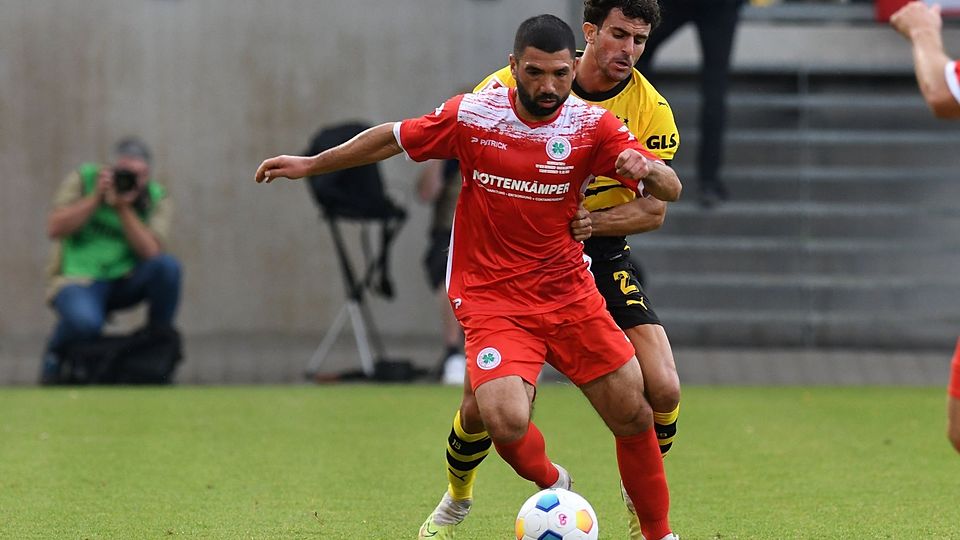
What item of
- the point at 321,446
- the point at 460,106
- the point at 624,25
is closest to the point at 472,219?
the point at 460,106

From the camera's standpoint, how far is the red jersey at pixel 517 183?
17.4 ft

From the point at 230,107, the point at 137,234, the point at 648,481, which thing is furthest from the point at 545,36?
the point at 230,107

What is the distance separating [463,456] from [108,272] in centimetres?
614

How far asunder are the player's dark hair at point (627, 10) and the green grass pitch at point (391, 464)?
6.29 ft

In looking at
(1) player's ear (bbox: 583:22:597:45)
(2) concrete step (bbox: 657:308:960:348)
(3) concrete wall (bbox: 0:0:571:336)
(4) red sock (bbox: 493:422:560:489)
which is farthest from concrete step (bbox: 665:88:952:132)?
(4) red sock (bbox: 493:422:560:489)

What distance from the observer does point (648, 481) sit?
5.32 metres

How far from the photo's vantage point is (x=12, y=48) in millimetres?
13234

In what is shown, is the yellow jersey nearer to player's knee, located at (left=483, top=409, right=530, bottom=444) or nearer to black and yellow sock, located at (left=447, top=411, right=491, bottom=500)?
black and yellow sock, located at (left=447, top=411, right=491, bottom=500)

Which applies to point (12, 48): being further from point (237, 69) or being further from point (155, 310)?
point (155, 310)

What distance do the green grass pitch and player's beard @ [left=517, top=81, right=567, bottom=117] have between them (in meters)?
1.57

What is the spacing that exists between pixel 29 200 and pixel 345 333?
295cm

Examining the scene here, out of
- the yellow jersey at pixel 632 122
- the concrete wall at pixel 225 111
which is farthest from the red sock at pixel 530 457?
the concrete wall at pixel 225 111

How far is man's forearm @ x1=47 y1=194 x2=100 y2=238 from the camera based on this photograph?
434 inches

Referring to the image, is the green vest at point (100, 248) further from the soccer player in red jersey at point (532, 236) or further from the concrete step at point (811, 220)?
the soccer player in red jersey at point (532, 236)
